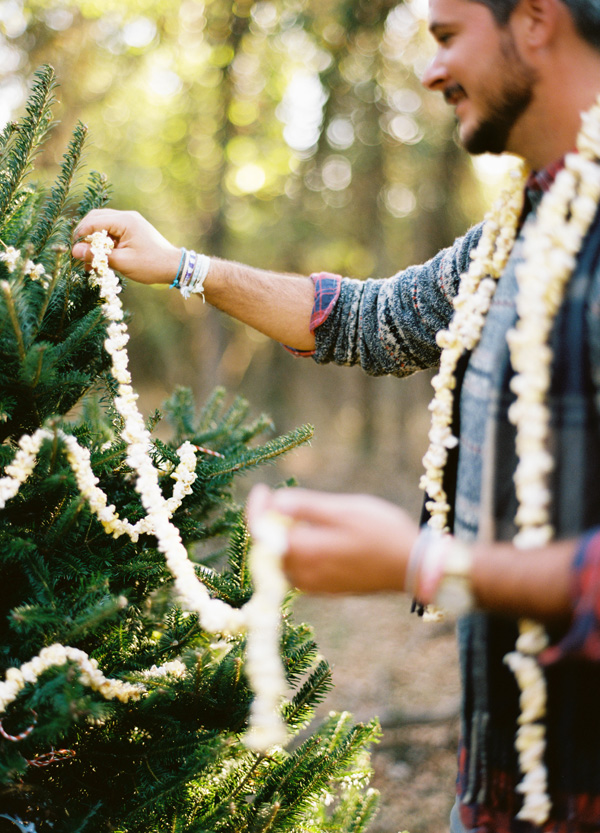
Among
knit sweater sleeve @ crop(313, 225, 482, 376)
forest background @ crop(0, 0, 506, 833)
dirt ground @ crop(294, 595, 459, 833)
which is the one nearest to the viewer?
knit sweater sleeve @ crop(313, 225, 482, 376)

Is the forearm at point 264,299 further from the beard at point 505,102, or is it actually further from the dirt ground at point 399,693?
the dirt ground at point 399,693

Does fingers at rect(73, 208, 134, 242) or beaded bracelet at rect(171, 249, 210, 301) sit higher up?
beaded bracelet at rect(171, 249, 210, 301)

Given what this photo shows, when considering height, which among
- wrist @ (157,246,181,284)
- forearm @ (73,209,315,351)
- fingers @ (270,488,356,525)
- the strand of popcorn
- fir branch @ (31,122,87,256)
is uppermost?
forearm @ (73,209,315,351)

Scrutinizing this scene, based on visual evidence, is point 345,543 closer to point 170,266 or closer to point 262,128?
point 170,266

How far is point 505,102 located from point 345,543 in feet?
2.98

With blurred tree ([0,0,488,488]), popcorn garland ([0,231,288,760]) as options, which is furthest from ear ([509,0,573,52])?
blurred tree ([0,0,488,488])

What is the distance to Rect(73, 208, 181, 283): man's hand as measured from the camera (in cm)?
147

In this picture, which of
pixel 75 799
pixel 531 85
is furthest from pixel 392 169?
pixel 75 799

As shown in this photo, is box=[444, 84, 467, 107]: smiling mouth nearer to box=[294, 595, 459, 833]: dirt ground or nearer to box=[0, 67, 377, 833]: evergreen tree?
box=[0, 67, 377, 833]: evergreen tree

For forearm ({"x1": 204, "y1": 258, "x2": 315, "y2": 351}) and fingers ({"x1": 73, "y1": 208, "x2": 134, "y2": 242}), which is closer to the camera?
fingers ({"x1": 73, "y1": 208, "x2": 134, "y2": 242})

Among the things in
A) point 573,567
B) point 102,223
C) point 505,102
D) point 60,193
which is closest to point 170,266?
point 102,223

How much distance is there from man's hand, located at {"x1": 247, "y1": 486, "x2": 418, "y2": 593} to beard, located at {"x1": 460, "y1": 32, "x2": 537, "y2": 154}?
32.0 inches

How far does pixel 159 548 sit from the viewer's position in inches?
50.1

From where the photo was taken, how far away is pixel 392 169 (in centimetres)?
1048
